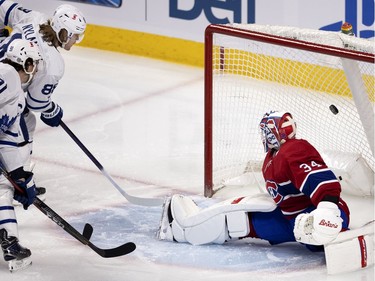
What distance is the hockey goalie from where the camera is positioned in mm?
4246

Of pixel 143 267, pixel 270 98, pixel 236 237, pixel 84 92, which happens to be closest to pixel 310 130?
pixel 270 98

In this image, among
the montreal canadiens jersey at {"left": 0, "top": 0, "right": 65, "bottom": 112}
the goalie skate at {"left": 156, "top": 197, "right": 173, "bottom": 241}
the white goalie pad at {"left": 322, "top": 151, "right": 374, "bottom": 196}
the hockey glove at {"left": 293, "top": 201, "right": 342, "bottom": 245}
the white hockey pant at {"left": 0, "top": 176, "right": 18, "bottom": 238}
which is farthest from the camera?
the white goalie pad at {"left": 322, "top": 151, "right": 374, "bottom": 196}

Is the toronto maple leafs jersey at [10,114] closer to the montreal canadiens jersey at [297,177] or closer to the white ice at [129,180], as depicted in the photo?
the white ice at [129,180]

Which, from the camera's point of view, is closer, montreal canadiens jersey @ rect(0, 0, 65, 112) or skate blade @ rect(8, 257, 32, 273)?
skate blade @ rect(8, 257, 32, 273)

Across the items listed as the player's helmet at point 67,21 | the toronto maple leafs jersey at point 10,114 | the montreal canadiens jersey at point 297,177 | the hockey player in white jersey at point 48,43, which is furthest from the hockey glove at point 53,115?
the montreal canadiens jersey at point 297,177

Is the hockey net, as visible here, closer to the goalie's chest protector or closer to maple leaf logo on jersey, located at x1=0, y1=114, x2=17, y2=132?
the goalie's chest protector

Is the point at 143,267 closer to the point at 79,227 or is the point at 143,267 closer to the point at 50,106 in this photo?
the point at 79,227

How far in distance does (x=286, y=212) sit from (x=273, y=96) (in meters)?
1.04

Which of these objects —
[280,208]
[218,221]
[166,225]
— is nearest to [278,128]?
[280,208]

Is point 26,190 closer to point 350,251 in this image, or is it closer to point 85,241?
point 85,241

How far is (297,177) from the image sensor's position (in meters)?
4.30

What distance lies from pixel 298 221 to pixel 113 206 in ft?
3.72

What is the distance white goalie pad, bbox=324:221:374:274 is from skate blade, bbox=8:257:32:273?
3.60 feet

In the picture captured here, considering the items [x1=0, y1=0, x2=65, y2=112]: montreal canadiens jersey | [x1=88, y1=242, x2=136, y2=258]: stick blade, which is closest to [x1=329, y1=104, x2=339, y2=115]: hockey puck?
[x1=88, y1=242, x2=136, y2=258]: stick blade
